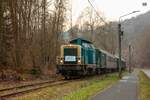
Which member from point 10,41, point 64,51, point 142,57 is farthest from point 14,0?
point 142,57

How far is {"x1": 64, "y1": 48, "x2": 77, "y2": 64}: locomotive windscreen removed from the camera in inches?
1560

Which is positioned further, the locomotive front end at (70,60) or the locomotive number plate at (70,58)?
the locomotive number plate at (70,58)

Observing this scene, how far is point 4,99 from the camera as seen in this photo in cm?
1814

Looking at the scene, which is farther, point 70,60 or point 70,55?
point 70,55

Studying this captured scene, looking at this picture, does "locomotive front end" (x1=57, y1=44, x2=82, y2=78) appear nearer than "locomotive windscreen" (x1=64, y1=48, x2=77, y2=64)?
Yes

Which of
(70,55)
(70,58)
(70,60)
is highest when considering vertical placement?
(70,55)

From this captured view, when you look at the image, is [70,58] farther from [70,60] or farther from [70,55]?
[70,55]

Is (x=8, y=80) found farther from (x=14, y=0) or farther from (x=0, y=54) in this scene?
(x=14, y=0)

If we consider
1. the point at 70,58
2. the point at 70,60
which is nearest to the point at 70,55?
the point at 70,58

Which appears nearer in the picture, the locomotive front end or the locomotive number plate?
the locomotive front end

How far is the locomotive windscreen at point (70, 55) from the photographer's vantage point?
130 feet

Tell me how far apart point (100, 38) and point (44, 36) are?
5567 centimetres

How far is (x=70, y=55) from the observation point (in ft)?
131

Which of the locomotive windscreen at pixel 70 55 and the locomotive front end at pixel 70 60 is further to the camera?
the locomotive windscreen at pixel 70 55
